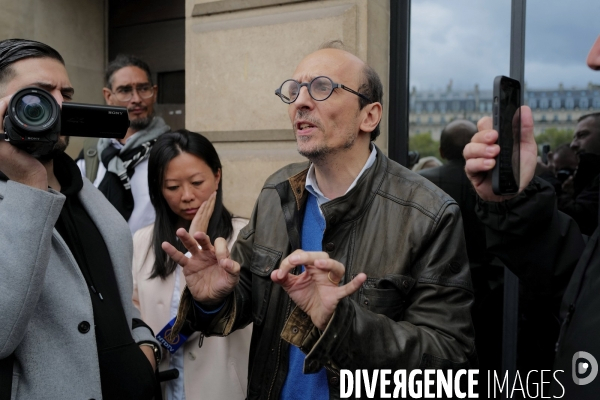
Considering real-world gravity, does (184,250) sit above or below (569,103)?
below

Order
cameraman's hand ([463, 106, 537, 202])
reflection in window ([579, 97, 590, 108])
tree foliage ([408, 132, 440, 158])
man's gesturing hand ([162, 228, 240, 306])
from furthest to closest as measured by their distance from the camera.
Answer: tree foliage ([408, 132, 440, 158])
reflection in window ([579, 97, 590, 108])
man's gesturing hand ([162, 228, 240, 306])
cameraman's hand ([463, 106, 537, 202])

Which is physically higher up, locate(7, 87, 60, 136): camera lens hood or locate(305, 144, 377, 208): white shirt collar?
locate(7, 87, 60, 136): camera lens hood

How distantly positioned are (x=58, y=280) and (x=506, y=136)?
53.1 inches

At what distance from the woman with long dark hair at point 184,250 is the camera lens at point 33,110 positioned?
1.09m

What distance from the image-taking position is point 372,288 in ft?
6.36

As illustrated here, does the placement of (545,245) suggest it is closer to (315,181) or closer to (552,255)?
(552,255)

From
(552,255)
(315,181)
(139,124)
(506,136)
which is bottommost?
→ (552,255)

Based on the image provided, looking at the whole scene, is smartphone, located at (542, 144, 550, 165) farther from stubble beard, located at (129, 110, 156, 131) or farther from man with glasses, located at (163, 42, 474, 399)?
stubble beard, located at (129, 110, 156, 131)

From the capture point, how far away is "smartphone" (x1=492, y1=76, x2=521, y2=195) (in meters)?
1.58

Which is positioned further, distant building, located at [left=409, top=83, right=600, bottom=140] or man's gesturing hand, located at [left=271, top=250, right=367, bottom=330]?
distant building, located at [left=409, top=83, right=600, bottom=140]

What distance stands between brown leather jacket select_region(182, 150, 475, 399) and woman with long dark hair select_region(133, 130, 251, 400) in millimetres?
483

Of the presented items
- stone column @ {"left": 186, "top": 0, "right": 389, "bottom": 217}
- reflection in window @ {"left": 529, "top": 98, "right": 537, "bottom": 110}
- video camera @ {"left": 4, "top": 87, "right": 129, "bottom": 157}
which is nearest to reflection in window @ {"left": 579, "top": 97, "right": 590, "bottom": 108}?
reflection in window @ {"left": 529, "top": 98, "right": 537, "bottom": 110}

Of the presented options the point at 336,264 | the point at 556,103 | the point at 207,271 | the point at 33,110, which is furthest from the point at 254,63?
the point at 336,264

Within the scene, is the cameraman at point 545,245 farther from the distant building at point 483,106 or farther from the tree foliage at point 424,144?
the tree foliage at point 424,144
